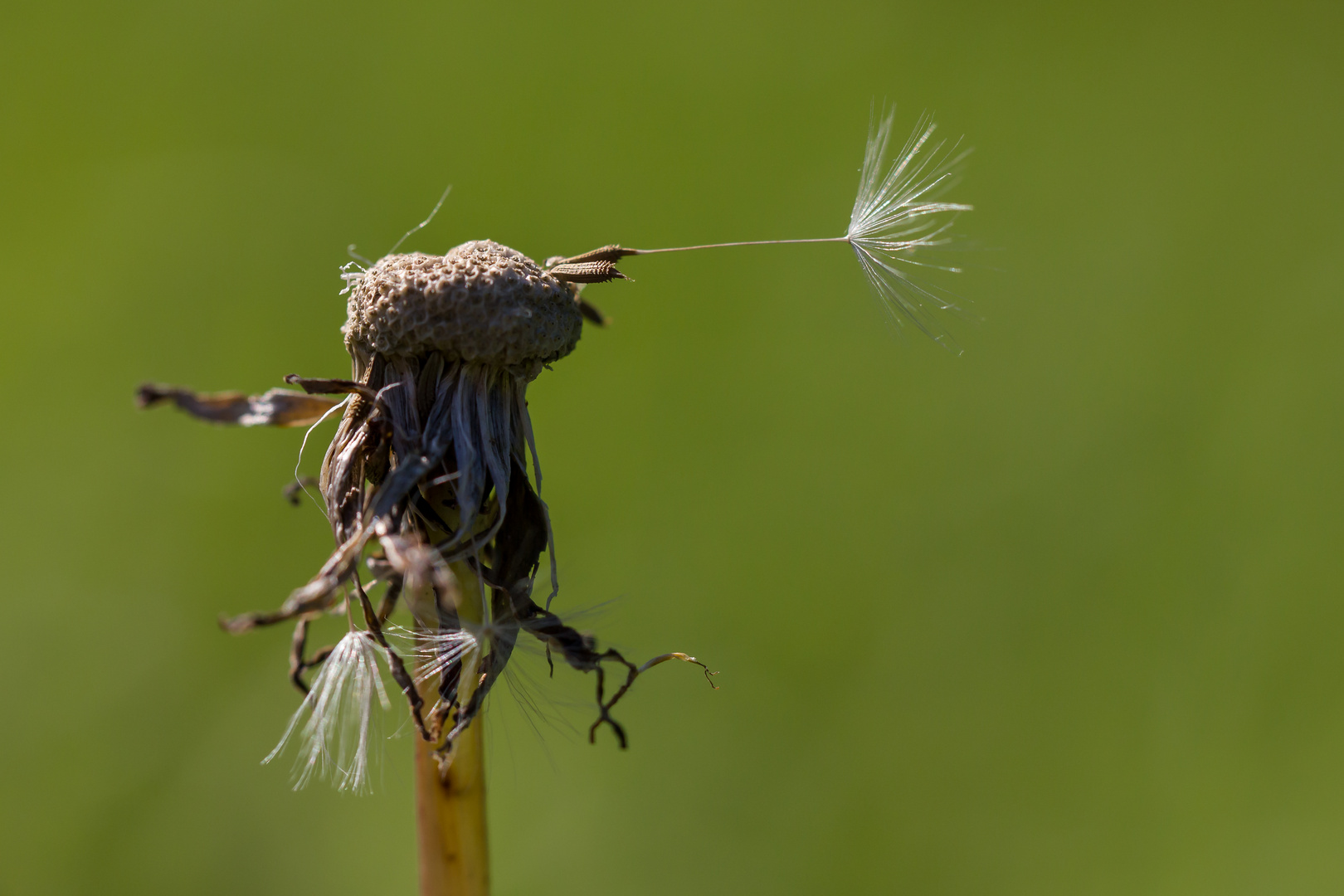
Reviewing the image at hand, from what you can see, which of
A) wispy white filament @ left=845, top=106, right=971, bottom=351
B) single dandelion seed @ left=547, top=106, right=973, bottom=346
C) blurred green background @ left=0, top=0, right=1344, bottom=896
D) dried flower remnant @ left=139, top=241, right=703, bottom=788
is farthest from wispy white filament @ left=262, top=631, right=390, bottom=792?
blurred green background @ left=0, top=0, right=1344, bottom=896

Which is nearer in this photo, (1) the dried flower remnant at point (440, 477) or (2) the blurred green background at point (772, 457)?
(1) the dried flower remnant at point (440, 477)

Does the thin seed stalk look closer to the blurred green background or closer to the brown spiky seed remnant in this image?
the brown spiky seed remnant

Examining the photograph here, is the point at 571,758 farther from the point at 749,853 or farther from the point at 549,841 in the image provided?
the point at 749,853

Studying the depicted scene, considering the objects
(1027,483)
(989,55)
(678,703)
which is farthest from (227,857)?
(989,55)

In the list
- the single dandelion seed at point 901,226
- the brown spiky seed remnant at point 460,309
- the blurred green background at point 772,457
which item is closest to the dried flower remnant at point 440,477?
the brown spiky seed remnant at point 460,309

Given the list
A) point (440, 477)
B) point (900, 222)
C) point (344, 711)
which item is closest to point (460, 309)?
point (440, 477)

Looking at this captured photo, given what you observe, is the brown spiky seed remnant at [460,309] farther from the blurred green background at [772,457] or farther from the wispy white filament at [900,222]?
the blurred green background at [772,457]

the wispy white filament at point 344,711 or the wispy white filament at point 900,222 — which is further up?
the wispy white filament at point 900,222

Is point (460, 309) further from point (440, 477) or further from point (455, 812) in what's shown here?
point (455, 812)
